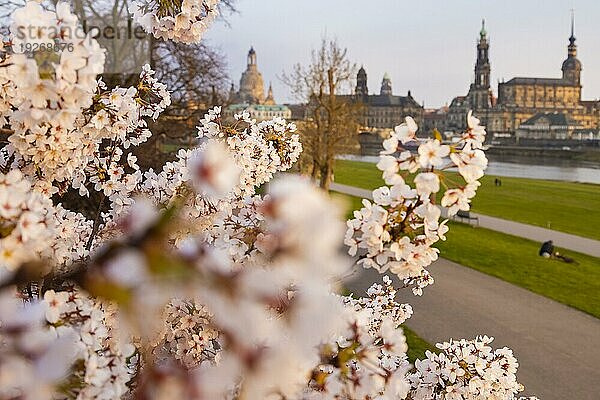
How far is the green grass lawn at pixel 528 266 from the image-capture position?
15164 mm

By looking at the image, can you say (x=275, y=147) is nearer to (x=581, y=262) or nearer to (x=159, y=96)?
(x=159, y=96)

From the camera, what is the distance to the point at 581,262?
746 inches

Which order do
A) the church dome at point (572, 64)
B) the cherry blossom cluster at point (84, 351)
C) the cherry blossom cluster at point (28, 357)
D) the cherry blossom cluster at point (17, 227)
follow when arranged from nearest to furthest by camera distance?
1. the cherry blossom cluster at point (28, 357)
2. the cherry blossom cluster at point (17, 227)
3. the cherry blossom cluster at point (84, 351)
4. the church dome at point (572, 64)

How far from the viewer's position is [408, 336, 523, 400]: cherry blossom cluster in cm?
374

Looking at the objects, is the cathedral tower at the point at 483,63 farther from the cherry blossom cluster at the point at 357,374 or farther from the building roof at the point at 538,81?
the cherry blossom cluster at the point at 357,374

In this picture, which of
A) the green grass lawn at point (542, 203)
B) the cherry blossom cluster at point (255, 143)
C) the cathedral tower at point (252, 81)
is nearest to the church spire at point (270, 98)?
the cathedral tower at point (252, 81)

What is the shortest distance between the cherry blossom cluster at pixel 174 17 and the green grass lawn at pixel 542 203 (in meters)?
24.4

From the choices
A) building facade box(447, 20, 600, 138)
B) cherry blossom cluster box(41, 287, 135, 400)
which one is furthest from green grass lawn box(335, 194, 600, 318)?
building facade box(447, 20, 600, 138)

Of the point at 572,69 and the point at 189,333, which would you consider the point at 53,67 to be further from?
the point at 572,69

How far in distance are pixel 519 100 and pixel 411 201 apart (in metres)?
188

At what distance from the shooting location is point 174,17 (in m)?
3.23

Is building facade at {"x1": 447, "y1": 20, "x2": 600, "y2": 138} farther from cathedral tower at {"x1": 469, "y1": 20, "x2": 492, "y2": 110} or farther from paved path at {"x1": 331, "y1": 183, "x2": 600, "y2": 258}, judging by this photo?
paved path at {"x1": 331, "y1": 183, "x2": 600, "y2": 258}

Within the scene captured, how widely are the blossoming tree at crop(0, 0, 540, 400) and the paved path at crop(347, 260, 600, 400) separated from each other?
511cm

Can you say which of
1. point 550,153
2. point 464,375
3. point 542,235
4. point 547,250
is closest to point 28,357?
point 464,375
